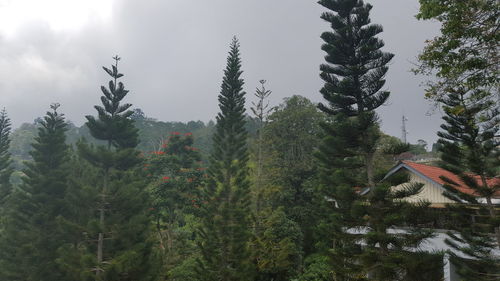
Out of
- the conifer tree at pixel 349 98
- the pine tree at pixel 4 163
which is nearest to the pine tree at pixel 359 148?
the conifer tree at pixel 349 98

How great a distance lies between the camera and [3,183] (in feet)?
64.1

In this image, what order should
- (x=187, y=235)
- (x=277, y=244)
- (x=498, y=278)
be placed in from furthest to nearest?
1. (x=187, y=235)
2. (x=277, y=244)
3. (x=498, y=278)

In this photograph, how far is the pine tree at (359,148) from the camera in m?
7.86

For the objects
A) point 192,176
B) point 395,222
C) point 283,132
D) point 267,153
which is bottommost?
point 395,222

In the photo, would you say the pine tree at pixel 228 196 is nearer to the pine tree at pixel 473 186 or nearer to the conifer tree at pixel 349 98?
the conifer tree at pixel 349 98

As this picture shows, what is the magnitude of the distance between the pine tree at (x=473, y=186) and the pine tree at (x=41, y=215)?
1520 centimetres

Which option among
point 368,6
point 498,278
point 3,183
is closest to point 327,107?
point 368,6

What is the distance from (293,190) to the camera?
16.3 m

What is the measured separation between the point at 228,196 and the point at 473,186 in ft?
29.2

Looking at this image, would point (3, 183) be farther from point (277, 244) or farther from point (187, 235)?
point (277, 244)

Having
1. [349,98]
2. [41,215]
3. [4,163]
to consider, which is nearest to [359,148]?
[349,98]

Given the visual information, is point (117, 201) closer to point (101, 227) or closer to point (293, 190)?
point (101, 227)

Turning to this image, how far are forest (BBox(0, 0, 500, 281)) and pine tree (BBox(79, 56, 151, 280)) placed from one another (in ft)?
0.17

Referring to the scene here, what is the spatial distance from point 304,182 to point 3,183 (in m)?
19.3
